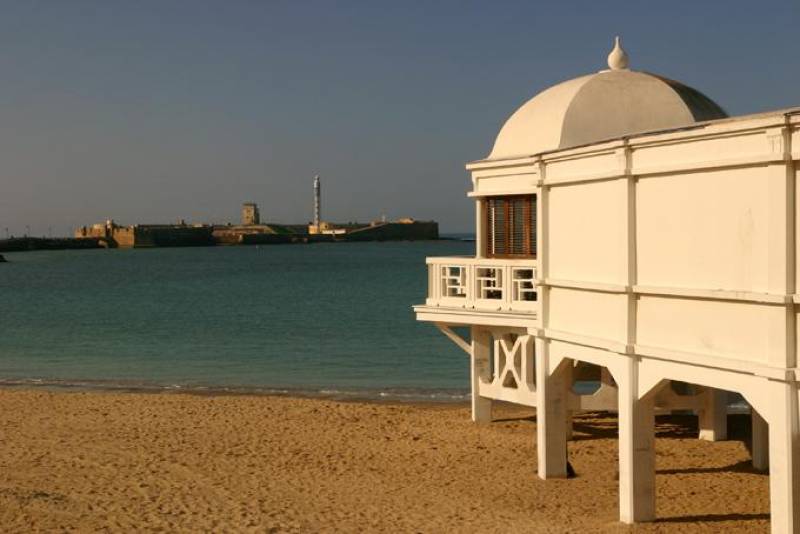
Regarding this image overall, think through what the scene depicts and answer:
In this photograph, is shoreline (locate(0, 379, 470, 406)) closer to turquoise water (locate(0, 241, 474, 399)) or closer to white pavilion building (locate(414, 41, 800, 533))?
turquoise water (locate(0, 241, 474, 399))

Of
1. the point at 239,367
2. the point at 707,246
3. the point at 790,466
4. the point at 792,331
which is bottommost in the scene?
the point at 239,367

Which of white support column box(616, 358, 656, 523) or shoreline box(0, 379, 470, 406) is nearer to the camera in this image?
white support column box(616, 358, 656, 523)

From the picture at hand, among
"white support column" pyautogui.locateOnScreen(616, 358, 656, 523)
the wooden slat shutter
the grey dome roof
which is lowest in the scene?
"white support column" pyautogui.locateOnScreen(616, 358, 656, 523)

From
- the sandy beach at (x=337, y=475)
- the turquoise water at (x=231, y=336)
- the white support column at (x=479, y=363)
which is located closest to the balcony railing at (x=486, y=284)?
the white support column at (x=479, y=363)

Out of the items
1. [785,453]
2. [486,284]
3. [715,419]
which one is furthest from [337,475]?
[785,453]

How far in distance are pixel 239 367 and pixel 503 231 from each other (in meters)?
21.5

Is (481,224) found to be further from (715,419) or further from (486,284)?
(715,419)

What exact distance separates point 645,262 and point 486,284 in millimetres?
7076

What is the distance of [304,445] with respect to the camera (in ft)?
64.2

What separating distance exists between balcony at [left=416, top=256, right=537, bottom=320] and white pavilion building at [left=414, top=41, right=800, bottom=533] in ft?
0.13

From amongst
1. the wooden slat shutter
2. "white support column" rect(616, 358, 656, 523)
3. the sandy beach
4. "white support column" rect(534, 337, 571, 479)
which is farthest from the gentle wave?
"white support column" rect(616, 358, 656, 523)

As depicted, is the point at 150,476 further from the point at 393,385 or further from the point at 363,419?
the point at 393,385

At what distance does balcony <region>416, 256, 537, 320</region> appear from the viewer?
1802cm

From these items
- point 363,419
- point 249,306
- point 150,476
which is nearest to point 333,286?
point 249,306
